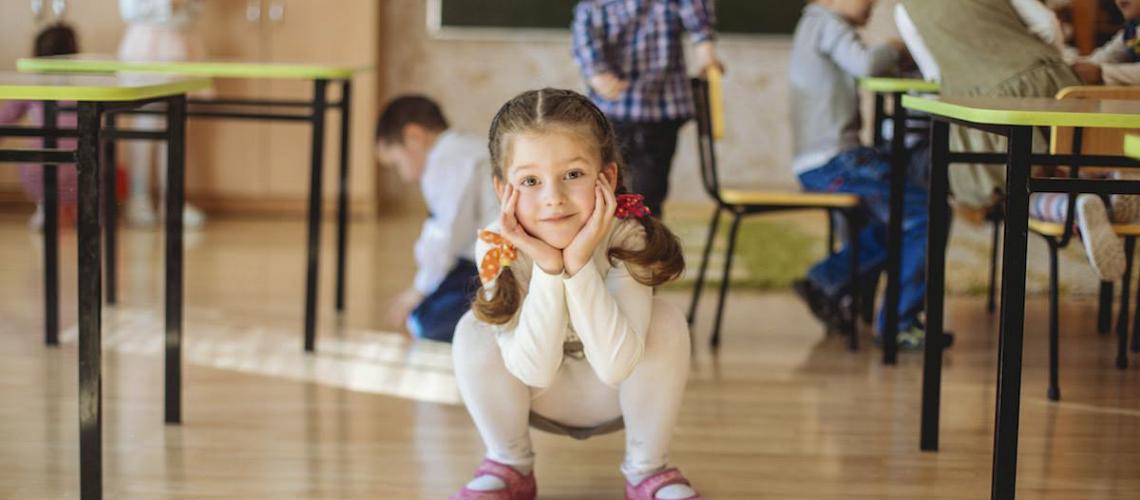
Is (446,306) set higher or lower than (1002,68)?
lower

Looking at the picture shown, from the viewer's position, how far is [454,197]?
3340mm

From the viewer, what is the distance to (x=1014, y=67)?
2.84 m

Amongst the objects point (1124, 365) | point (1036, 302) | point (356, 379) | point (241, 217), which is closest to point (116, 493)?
point (356, 379)

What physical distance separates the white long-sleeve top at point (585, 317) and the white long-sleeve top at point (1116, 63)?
134 centimetres

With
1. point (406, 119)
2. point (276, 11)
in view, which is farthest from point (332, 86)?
point (406, 119)

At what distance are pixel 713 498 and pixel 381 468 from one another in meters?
0.56

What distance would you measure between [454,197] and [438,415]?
0.67 m

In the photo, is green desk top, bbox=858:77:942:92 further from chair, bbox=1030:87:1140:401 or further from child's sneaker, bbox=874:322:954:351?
child's sneaker, bbox=874:322:954:351

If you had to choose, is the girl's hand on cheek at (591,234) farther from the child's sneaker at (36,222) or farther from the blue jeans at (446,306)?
the child's sneaker at (36,222)

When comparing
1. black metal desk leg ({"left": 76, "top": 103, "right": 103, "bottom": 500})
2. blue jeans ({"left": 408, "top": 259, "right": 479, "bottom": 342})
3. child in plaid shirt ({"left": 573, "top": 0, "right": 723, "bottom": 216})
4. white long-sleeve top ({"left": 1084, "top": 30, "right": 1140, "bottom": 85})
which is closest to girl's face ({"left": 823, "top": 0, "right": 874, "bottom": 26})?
child in plaid shirt ({"left": 573, "top": 0, "right": 723, "bottom": 216})

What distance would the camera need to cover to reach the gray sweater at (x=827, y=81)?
3.57m

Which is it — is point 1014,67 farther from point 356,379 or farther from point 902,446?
point 356,379

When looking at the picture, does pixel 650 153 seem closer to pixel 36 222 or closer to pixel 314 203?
pixel 314 203

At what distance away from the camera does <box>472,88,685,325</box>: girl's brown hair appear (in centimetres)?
201
